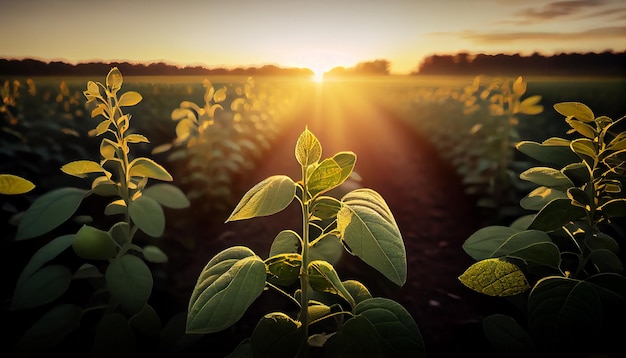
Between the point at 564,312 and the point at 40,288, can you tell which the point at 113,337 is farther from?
the point at 564,312

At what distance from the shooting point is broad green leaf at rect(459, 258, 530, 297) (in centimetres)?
106

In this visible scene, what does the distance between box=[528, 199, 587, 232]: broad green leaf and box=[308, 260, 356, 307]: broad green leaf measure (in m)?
0.52

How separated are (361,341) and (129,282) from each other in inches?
29.9

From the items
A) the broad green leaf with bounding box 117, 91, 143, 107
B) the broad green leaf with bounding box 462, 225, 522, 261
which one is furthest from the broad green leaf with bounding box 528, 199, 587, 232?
the broad green leaf with bounding box 117, 91, 143, 107

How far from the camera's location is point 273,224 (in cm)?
343

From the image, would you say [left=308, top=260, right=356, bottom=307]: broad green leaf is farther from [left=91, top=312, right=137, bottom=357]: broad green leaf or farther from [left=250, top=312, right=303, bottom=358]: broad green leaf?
[left=91, top=312, right=137, bottom=357]: broad green leaf

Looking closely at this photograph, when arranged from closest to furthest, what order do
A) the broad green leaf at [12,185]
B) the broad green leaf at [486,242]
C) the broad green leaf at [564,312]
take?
the broad green leaf at [564,312] → the broad green leaf at [12,185] → the broad green leaf at [486,242]

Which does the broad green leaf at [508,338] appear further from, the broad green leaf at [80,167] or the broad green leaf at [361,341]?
the broad green leaf at [80,167]

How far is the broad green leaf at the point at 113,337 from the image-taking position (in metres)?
1.43

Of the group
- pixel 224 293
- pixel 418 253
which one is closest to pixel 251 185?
pixel 418 253

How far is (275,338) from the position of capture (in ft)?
3.37

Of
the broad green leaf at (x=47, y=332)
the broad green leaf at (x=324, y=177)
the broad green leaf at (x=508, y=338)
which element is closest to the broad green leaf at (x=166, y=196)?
the broad green leaf at (x=47, y=332)

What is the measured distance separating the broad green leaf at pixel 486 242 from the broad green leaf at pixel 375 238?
0.40 meters

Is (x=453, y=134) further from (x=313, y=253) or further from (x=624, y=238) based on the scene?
(x=313, y=253)
